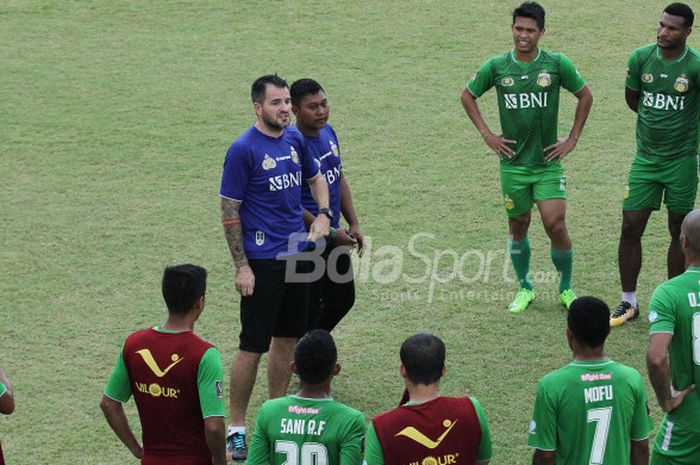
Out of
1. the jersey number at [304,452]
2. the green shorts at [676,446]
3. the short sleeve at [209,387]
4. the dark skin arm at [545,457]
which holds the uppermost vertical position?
the short sleeve at [209,387]

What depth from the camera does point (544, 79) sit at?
8.88 m

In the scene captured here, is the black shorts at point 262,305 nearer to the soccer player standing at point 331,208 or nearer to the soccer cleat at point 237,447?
the soccer cleat at point 237,447

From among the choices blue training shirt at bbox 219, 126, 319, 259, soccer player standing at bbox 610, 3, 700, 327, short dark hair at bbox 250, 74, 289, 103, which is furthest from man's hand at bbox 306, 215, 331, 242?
soccer player standing at bbox 610, 3, 700, 327

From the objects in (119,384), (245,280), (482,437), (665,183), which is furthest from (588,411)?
(665,183)

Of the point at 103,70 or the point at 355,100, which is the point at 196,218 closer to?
the point at 355,100

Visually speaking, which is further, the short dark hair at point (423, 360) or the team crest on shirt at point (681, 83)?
the team crest on shirt at point (681, 83)

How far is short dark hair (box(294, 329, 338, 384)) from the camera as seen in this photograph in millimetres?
5207

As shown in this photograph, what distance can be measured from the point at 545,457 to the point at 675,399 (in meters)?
0.88

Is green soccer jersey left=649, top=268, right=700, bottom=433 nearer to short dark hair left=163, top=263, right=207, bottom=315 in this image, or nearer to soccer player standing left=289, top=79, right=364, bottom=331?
short dark hair left=163, top=263, right=207, bottom=315

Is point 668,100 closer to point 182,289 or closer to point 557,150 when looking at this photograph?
point 557,150

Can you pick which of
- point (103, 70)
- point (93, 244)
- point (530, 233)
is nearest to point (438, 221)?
point (530, 233)

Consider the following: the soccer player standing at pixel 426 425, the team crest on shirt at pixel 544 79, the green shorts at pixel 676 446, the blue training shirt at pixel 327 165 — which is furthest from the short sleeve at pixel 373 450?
the team crest on shirt at pixel 544 79

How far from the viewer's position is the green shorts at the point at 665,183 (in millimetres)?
8727

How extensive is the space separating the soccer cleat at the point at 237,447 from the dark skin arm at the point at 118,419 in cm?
135
